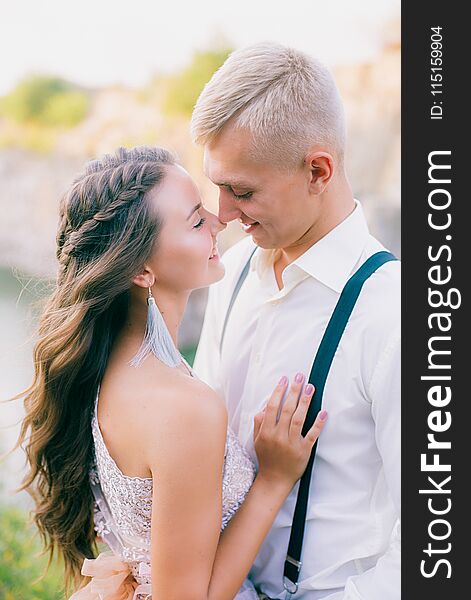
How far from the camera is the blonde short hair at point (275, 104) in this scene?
1.73m

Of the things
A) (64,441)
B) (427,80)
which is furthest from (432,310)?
(64,441)

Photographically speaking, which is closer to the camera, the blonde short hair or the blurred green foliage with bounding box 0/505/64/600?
the blonde short hair

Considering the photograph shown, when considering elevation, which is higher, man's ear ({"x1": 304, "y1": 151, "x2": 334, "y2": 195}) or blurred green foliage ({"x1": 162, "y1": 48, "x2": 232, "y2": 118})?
blurred green foliage ({"x1": 162, "y1": 48, "x2": 232, "y2": 118})

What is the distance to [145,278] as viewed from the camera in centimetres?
172

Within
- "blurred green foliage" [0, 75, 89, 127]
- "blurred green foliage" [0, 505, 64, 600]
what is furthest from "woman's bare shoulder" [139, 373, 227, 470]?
"blurred green foliage" [0, 75, 89, 127]

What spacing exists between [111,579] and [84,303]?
2.16ft

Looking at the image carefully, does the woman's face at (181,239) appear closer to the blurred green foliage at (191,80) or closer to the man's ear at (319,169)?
the man's ear at (319,169)

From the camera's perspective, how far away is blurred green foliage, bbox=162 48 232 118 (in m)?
9.49

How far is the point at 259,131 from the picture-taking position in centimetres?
173

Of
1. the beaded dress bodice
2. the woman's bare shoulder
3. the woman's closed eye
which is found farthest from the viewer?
the woman's closed eye

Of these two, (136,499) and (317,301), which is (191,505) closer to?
(136,499)

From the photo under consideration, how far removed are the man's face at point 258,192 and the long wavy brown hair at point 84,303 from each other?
12 cm

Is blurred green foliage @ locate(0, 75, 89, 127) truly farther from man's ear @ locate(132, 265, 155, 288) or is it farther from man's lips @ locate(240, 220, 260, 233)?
man's ear @ locate(132, 265, 155, 288)

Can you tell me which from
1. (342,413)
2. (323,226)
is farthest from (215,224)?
(342,413)
